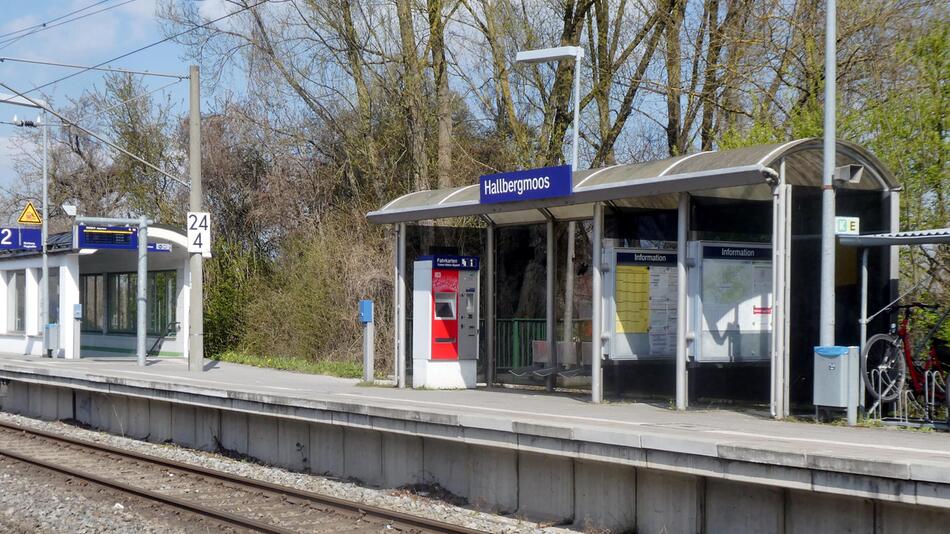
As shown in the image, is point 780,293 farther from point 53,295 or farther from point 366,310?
point 53,295


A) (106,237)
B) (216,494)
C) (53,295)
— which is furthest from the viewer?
(53,295)

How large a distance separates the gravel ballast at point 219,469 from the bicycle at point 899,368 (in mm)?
4450

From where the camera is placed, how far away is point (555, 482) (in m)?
10.4

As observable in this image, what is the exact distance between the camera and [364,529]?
996cm

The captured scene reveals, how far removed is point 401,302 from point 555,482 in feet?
24.4

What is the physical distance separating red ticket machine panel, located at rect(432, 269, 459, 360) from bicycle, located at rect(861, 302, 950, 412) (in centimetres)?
691

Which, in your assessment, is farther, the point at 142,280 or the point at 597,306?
the point at 142,280

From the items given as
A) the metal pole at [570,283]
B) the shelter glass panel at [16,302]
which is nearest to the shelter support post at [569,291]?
the metal pole at [570,283]

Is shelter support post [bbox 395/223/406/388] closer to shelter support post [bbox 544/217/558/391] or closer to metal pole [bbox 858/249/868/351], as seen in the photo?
shelter support post [bbox 544/217/558/391]

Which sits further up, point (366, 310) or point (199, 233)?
point (199, 233)

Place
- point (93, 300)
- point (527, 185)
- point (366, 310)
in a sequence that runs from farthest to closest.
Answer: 1. point (93, 300)
2. point (366, 310)
3. point (527, 185)

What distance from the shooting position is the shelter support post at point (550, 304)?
16.3 metres

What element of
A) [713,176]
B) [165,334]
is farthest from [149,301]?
[713,176]

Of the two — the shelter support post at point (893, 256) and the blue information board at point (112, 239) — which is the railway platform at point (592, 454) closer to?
the shelter support post at point (893, 256)
